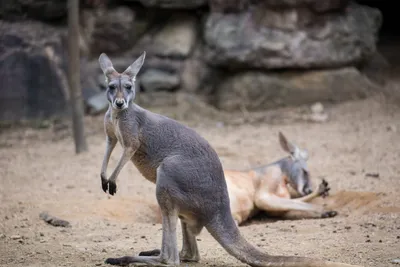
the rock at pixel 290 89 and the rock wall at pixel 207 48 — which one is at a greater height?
the rock wall at pixel 207 48

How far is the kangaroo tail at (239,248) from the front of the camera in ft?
14.6

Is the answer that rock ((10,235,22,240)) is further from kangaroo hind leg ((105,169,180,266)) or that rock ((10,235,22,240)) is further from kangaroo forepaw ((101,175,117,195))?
kangaroo hind leg ((105,169,180,266))

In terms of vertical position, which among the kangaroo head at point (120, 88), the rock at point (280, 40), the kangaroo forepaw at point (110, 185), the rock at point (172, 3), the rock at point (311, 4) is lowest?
the kangaroo forepaw at point (110, 185)

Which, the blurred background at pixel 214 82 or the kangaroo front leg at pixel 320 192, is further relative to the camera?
the blurred background at pixel 214 82

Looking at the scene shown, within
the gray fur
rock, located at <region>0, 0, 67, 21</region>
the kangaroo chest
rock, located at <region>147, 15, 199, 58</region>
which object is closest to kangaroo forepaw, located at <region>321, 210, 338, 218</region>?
the gray fur

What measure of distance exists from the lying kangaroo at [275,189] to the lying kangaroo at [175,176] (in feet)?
6.35

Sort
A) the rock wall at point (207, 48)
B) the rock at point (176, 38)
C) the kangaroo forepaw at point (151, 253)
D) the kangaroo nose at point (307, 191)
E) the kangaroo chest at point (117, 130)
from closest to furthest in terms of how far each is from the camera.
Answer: the kangaroo chest at point (117, 130) → the kangaroo forepaw at point (151, 253) → the kangaroo nose at point (307, 191) → the rock wall at point (207, 48) → the rock at point (176, 38)

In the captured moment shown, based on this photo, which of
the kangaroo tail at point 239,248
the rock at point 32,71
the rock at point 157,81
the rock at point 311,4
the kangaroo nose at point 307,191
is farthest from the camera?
the rock at point 157,81

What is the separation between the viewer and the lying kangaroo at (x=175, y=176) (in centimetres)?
472

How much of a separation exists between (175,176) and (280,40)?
654 cm

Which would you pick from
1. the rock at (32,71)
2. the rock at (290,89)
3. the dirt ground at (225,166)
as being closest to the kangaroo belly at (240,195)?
the dirt ground at (225,166)

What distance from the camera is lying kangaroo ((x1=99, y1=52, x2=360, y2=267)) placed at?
15.5 ft

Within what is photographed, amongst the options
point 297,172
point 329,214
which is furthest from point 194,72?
point 329,214

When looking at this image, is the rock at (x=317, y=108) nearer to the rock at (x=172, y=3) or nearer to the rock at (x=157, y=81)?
the rock at (x=157, y=81)
